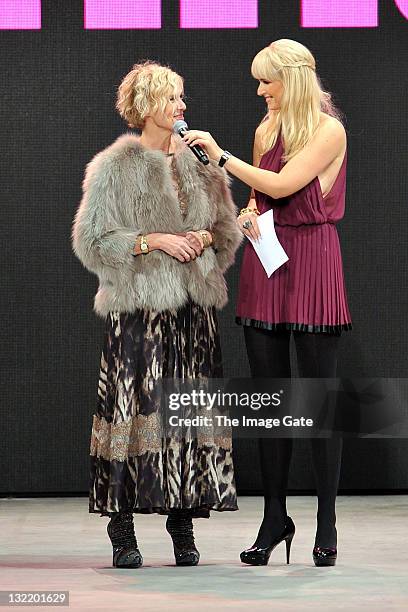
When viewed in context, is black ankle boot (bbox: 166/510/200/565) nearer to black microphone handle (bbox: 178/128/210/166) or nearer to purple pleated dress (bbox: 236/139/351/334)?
purple pleated dress (bbox: 236/139/351/334)

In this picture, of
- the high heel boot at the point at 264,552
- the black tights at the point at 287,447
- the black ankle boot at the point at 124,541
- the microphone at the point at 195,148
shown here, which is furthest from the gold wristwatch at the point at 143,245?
the high heel boot at the point at 264,552

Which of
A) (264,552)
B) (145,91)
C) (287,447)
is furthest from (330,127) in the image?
(264,552)

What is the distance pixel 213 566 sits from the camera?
3.71 meters

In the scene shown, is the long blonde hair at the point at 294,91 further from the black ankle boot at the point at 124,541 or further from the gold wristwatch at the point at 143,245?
the black ankle boot at the point at 124,541

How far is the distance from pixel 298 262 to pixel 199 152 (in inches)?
17.2

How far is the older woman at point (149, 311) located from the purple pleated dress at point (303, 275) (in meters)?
0.13

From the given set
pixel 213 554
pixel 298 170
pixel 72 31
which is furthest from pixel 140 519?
Result: pixel 72 31

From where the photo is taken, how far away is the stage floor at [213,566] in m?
3.21

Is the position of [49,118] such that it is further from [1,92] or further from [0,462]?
[0,462]

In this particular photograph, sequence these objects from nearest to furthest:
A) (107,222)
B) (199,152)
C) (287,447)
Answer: (199,152), (107,222), (287,447)

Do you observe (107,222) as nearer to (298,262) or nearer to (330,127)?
(298,262)

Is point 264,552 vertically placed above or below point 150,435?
below

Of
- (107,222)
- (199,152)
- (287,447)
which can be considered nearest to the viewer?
(199,152)

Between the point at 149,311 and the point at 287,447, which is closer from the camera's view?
the point at 149,311
